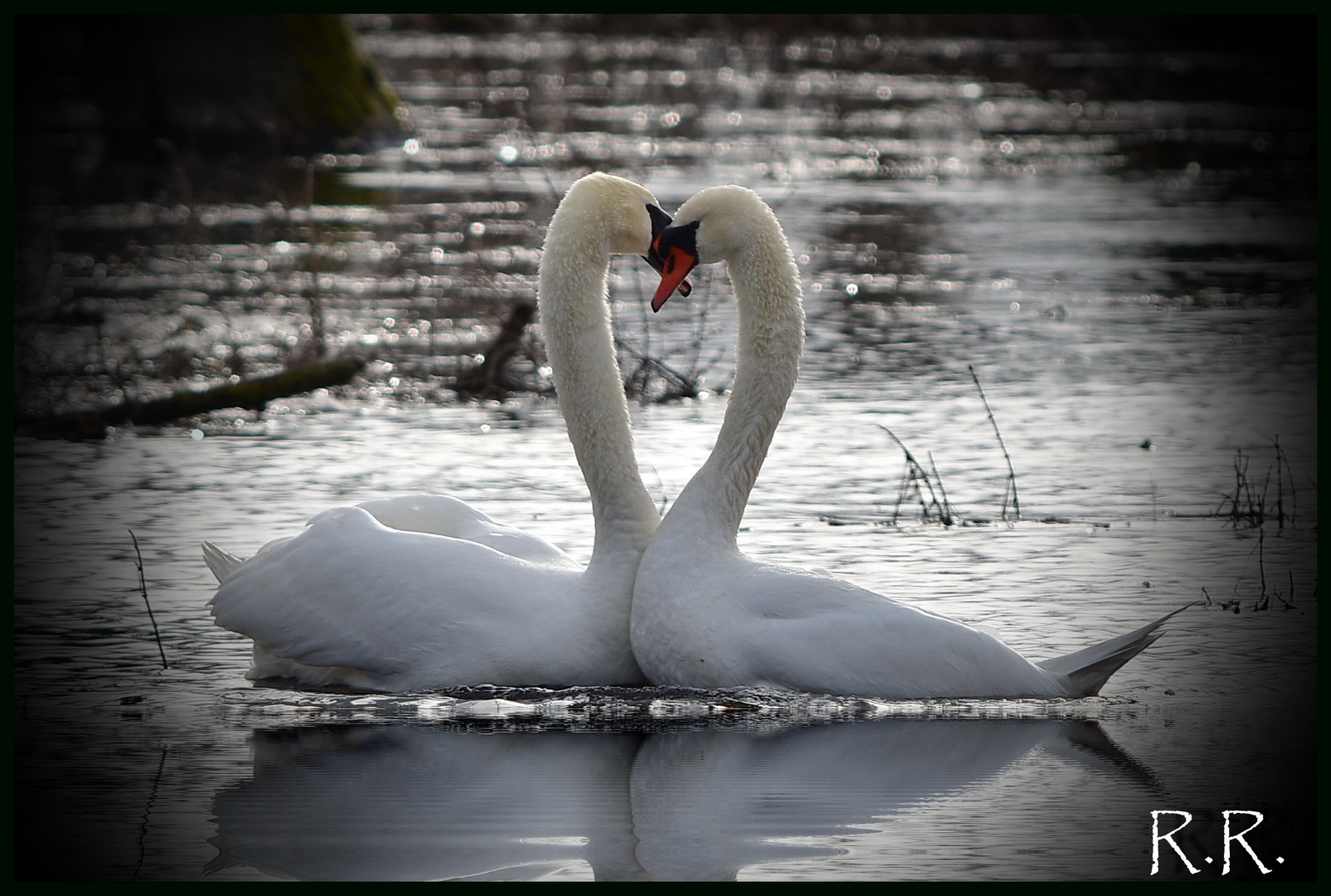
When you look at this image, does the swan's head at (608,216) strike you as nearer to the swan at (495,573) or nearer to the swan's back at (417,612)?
the swan at (495,573)

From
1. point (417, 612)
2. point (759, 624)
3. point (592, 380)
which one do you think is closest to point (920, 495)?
point (592, 380)

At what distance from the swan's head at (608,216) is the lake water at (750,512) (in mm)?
1744

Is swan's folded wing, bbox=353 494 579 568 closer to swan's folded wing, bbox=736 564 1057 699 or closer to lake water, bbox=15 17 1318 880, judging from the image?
lake water, bbox=15 17 1318 880

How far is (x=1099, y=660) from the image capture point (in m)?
6.12

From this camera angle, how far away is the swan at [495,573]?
624 cm

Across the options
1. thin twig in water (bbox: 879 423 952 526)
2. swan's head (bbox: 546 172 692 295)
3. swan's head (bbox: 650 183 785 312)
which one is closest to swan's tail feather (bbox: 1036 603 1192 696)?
swan's head (bbox: 650 183 785 312)

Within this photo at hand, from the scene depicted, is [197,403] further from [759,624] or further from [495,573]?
[759,624]

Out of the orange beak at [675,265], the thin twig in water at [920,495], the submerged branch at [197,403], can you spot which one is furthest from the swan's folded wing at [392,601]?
the submerged branch at [197,403]

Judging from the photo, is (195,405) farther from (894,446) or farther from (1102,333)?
(1102,333)

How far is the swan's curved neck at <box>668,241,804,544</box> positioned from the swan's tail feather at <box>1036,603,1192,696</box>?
1342 mm

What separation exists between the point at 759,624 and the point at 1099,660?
116 cm

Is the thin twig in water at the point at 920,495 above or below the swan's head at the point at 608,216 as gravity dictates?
below

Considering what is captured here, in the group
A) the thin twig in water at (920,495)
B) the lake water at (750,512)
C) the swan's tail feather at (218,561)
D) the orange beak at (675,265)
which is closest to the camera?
the lake water at (750,512)

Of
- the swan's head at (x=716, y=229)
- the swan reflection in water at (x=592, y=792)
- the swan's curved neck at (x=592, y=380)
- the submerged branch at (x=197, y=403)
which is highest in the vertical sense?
the swan's head at (x=716, y=229)
